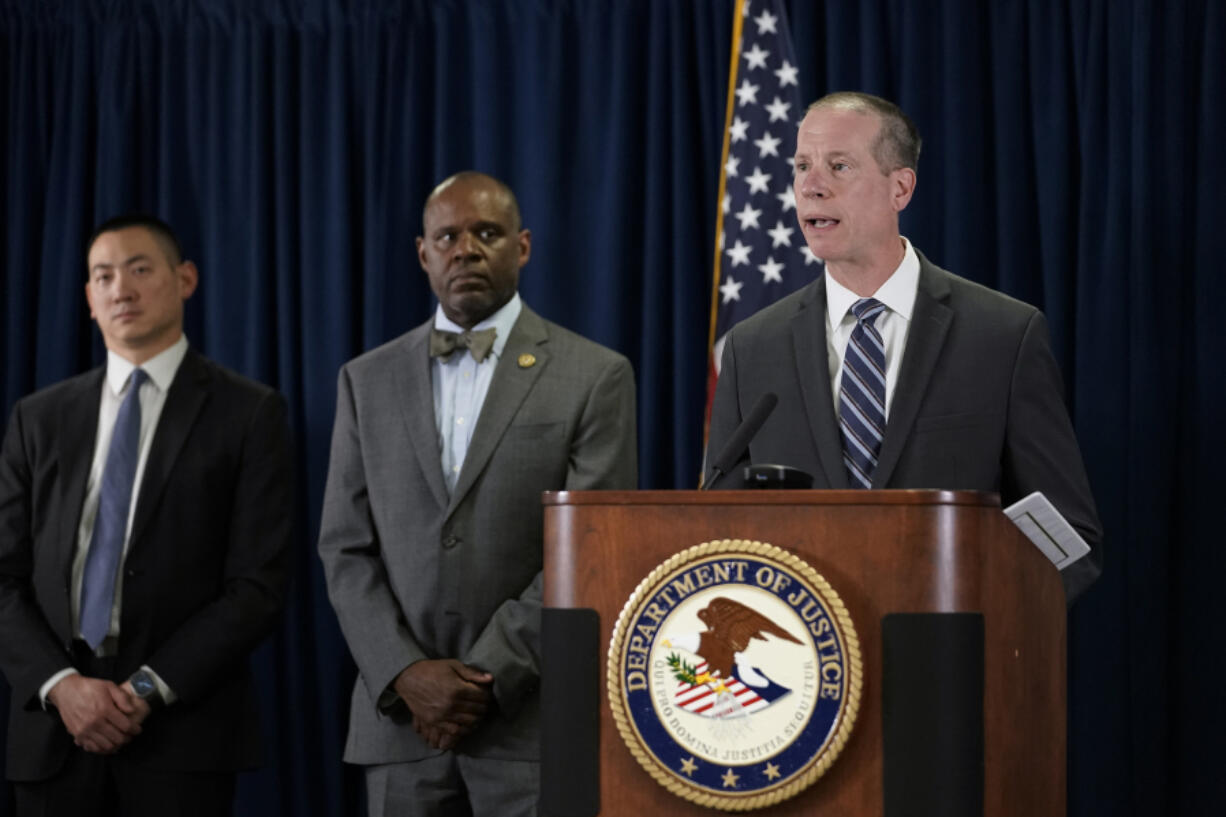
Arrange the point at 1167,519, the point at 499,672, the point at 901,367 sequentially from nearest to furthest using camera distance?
the point at 901,367, the point at 499,672, the point at 1167,519

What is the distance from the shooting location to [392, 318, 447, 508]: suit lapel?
10.5ft

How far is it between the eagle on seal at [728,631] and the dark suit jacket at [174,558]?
6.90 ft

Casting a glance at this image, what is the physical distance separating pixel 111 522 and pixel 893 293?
6.93 ft

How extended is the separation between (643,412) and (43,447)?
1.55 metres

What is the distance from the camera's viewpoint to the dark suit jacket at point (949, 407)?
2062mm

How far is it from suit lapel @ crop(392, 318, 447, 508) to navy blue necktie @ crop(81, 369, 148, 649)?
2.39 feet

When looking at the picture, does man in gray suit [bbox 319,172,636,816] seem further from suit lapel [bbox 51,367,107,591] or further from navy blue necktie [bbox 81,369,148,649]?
suit lapel [bbox 51,367,107,591]

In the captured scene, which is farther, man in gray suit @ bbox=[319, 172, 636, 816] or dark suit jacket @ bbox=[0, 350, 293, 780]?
dark suit jacket @ bbox=[0, 350, 293, 780]

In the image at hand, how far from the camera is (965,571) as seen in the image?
4.99 feet

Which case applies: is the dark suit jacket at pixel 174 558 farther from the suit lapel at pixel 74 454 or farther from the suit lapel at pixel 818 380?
the suit lapel at pixel 818 380

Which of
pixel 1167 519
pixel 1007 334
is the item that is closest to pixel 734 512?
pixel 1007 334

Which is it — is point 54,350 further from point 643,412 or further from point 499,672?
point 499,672

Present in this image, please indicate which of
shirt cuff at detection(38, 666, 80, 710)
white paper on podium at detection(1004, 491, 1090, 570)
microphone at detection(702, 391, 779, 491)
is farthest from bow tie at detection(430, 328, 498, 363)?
white paper on podium at detection(1004, 491, 1090, 570)

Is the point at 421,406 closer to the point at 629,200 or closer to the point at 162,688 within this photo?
the point at 162,688
